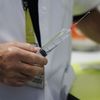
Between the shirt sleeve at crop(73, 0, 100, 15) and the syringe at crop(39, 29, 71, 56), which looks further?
the shirt sleeve at crop(73, 0, 100, 15)

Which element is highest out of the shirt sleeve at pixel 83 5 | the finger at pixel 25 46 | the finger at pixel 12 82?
the shirt sleeve at pixel 83 5

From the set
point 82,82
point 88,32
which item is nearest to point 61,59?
point 82,82

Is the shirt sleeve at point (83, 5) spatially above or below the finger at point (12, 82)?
above

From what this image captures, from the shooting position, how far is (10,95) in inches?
29.9

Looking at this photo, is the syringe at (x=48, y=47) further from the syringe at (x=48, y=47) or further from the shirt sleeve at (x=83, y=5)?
the shirt sleeve at (x=83, y=5)

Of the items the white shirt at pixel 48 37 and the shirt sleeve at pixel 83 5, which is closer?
the white shirt at pixel 48 37

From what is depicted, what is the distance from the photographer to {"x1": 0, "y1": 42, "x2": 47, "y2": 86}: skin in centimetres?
65

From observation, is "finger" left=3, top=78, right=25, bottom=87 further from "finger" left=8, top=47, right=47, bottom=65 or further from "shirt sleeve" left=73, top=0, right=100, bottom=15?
"shirt sleeve" left=73, top=0, right=100, bottom=15

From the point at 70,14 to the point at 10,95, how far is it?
263mm

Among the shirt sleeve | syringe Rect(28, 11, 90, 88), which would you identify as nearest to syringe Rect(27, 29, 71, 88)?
syringe Rect(28, 11, 90, 88)

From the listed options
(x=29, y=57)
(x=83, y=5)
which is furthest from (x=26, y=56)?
(x=83, y=5)

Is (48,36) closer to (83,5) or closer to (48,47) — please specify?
(48,47)

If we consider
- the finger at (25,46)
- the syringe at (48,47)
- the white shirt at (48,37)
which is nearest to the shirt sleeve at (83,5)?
the white shirt at (48,37)

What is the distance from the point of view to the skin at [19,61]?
0.65 meters
